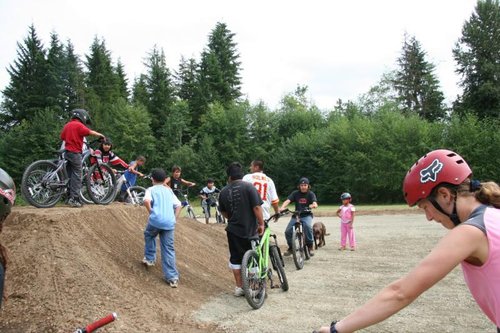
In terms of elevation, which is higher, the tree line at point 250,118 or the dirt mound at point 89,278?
the tree line at point 250,118

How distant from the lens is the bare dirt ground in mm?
5918

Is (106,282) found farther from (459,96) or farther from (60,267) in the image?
(459,96)

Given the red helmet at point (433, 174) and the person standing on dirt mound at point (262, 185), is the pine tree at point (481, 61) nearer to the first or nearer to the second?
the person standing on dirt mound at point (262, 185)

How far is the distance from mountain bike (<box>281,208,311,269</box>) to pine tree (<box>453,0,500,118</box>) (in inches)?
1739

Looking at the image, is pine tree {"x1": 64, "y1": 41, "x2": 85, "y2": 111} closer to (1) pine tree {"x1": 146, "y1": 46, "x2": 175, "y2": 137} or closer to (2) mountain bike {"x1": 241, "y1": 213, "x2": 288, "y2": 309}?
(1) pine tree {"x1": 146, "y1": 46, "x2": 175, "y2": 137}

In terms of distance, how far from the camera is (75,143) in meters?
8.89

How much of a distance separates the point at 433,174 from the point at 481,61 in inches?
2210

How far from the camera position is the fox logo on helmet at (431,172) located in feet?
7.79

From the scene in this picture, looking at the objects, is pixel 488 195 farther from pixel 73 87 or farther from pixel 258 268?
pixel 73 87

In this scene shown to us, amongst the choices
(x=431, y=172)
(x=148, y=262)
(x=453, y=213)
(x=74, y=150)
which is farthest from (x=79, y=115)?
(x=453, y=213)

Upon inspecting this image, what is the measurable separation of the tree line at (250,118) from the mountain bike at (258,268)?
104ft

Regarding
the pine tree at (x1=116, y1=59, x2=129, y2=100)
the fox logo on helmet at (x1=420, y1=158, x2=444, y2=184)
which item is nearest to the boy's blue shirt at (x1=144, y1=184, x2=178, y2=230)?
the fox logo on helmet at (x1=420, y1=158, x2=444, y2=184)

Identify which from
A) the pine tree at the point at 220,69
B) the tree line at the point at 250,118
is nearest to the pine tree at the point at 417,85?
the tree line at the point at 250,118

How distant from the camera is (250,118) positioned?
190ft
